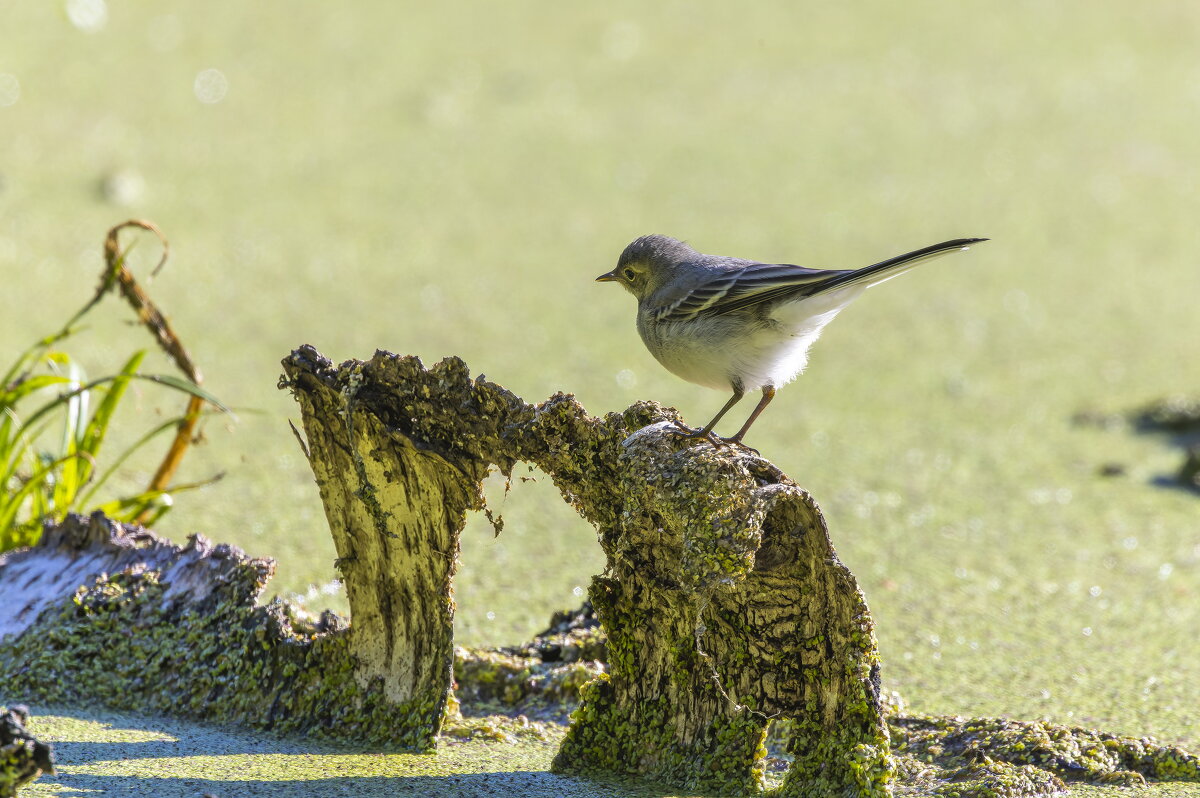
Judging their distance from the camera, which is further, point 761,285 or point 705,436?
point 761,285

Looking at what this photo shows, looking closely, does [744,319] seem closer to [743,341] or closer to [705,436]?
[743,341]

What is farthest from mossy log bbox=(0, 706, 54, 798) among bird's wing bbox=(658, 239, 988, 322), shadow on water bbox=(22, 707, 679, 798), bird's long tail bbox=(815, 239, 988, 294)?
bird's long tail bbox=(815, 239, 988, 294)

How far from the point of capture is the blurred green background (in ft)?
9.29

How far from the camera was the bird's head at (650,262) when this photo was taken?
2.42 m

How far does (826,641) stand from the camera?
174 centimetres

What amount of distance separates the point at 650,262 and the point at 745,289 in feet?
1.21

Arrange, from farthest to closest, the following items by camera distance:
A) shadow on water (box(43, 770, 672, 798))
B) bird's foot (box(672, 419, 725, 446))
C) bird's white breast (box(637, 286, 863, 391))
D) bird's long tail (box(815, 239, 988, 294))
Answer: bird's white breast (box(637, 286, 863, 391)) < bird's long tail (box(815, 239, 988, 294)) < bird's foot (box(672, 419, 725, 446)) < shadow on water (box(43, 770, 672, 798))

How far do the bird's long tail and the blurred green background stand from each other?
785 millimetres

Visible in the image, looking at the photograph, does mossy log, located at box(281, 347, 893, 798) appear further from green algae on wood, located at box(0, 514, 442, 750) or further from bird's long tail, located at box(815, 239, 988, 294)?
bird's long tail, located at box(815, 239, 988, 294)

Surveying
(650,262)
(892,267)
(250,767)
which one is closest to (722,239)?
(650,262)

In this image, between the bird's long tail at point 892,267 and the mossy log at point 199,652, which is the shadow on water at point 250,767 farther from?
the bird's long tail at point 892,267

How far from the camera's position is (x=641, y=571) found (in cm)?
177

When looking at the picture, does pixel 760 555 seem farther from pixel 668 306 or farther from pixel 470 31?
pixel 470 31

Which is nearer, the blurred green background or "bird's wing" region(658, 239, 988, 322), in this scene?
"bird's wing" region(658, 239, 988, 322)
